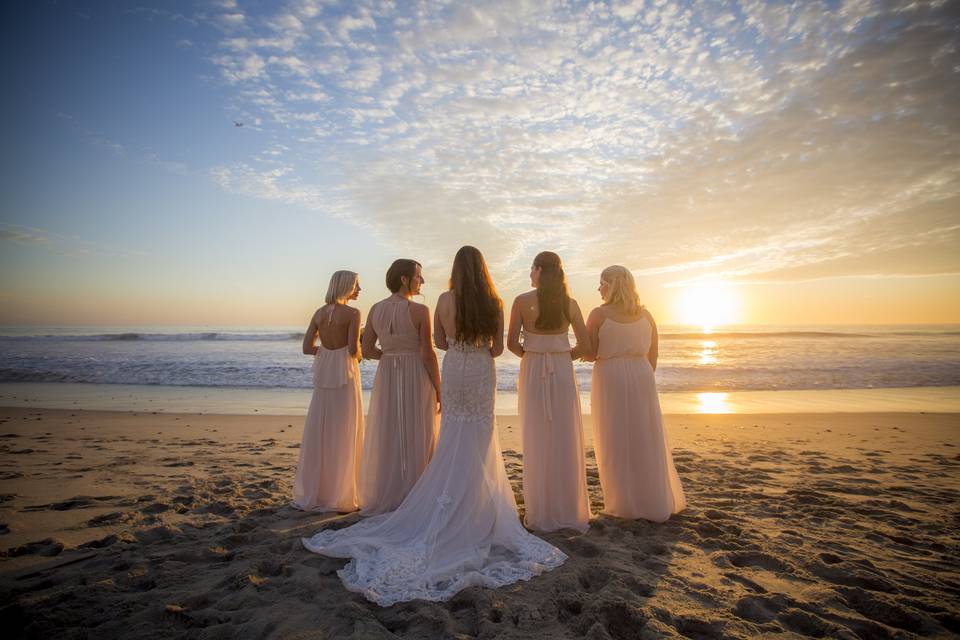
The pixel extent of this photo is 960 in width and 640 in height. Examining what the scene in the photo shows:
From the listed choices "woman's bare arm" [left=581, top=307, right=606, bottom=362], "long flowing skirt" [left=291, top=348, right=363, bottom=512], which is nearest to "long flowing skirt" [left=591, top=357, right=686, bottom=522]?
"woman's bare arm" [left=581, top=307, right=606, bottom=362]

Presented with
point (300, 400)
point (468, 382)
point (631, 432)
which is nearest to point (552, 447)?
point (631, 432)

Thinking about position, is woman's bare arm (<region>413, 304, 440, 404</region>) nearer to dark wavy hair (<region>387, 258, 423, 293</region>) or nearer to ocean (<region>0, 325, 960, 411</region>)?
dark wavy hair (<region>387, 258, 423, 293</region>)

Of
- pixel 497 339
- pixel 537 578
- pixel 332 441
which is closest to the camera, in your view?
pixel 537 578

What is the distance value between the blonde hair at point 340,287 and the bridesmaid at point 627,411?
8.68ft

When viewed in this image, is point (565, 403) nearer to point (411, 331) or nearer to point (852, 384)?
point (411, 331)

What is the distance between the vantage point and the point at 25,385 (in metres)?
15.5

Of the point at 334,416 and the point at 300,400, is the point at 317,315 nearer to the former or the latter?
the point at 334,416

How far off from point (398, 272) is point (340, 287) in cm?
92

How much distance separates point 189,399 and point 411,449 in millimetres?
10884

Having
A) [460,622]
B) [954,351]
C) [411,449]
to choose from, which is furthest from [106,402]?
[954,351]

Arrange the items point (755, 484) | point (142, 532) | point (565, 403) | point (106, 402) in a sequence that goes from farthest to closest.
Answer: point (106, 402), point (755, 484), point (565, 403), point (142, 532)

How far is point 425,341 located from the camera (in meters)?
4.89

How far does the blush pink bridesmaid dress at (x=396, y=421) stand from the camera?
4.87 m

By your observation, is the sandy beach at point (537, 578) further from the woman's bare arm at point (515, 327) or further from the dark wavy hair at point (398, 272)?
the dark wavy hair at point (398, 272)
